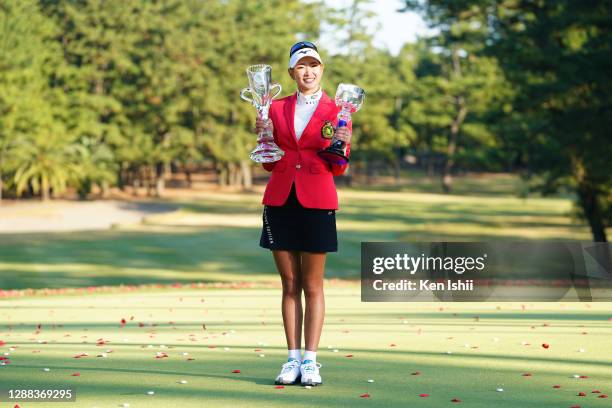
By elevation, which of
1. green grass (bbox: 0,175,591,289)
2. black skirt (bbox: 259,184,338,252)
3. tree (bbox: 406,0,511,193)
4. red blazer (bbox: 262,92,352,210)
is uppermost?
tree (bbox: 406,0,511,193)

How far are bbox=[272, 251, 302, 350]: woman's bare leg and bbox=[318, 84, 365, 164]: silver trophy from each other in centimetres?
Result: 68

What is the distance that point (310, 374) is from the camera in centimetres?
621

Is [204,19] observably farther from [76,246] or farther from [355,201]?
[76,246]

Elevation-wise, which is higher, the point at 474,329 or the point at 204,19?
the point at 204,19

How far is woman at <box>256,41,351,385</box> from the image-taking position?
6359 mm

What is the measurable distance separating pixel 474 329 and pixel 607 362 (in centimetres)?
232

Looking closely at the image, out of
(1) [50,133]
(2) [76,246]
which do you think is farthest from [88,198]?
(2) [76,246]

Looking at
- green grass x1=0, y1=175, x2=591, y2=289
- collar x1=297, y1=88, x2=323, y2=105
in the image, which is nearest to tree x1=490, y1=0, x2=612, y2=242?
green grass x1=0, y1=175, x2=591, y2=289

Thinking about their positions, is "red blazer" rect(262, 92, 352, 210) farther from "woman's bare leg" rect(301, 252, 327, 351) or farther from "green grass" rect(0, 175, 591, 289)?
"green grass" rect(0, 175, 591, 289)

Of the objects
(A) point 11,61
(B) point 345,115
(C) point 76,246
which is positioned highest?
(A) point 11,61

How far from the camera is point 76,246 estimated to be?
121 feet

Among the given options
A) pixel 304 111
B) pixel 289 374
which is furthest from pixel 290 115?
pixel 289 374

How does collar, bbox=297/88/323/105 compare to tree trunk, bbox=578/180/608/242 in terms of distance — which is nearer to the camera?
collar, bbox=297/88/323/105

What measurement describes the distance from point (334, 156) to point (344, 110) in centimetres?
30
